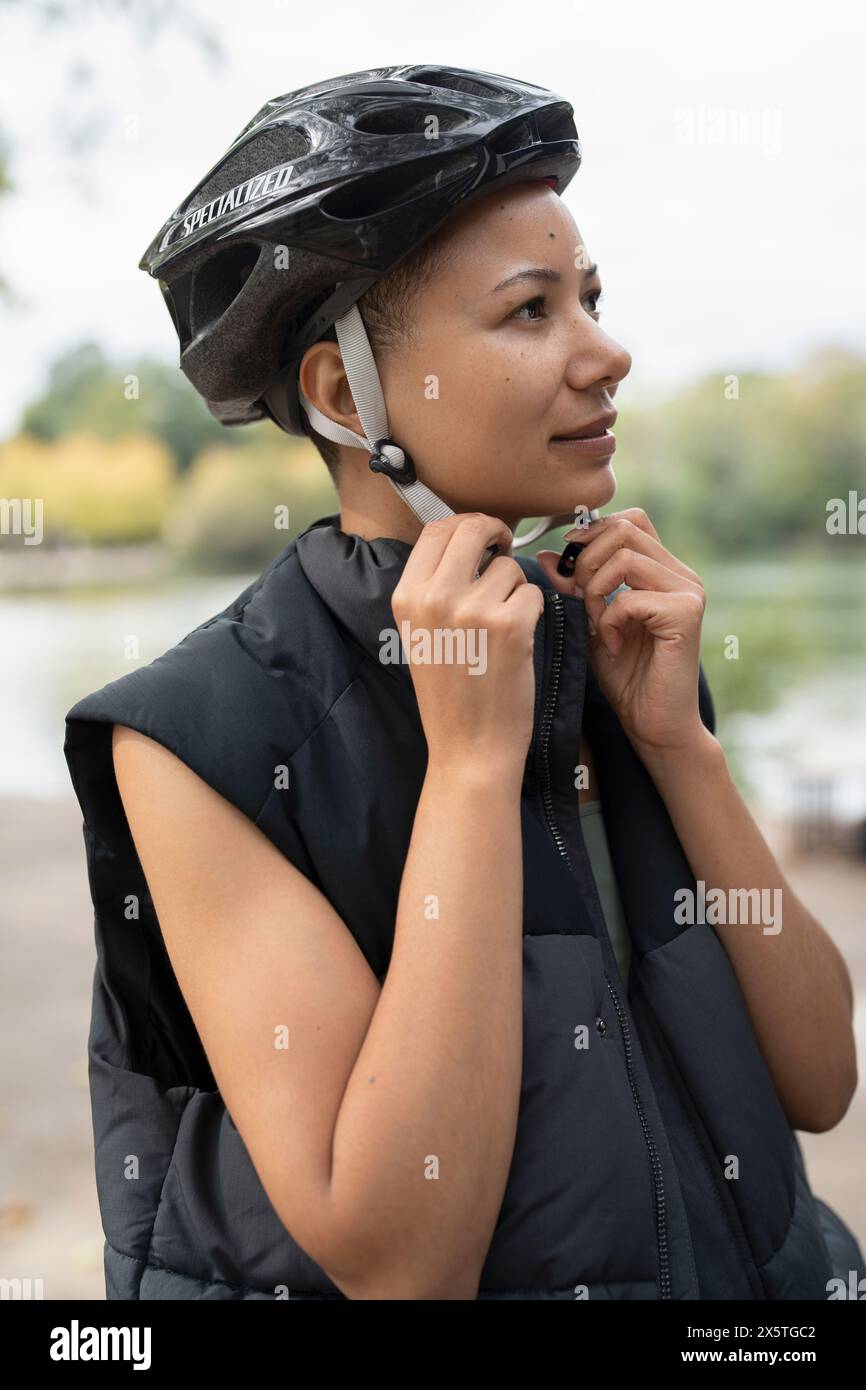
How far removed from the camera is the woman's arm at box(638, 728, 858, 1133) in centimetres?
196

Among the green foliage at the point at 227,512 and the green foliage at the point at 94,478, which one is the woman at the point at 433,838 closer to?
the green foliage at the point at 227,512

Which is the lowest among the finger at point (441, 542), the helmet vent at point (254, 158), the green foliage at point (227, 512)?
the finger at point (441, 542)

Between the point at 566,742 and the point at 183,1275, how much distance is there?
0.87 m

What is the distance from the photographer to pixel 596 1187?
1.64m

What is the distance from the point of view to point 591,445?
1898mm

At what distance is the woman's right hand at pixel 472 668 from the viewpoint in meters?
1.66

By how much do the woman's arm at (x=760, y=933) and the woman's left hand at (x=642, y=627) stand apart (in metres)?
0.05

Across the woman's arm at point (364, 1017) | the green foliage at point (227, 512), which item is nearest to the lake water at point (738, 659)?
the green foliage at point (227, 512)

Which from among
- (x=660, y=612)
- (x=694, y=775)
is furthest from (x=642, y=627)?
(x=694, y=775)

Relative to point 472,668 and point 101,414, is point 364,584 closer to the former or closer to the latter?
point 472,668

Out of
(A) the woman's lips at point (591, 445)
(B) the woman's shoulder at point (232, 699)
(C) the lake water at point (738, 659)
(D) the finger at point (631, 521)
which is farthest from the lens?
(C) the lake water at point (738, 659)

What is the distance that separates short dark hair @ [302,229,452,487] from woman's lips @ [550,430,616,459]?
0.86 ft

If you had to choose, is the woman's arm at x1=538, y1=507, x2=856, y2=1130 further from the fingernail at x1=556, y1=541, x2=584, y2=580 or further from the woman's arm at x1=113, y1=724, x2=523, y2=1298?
the woman's arm at x1=113, y1=724, x2=523, y2=1298

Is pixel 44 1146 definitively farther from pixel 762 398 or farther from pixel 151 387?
pixel 762 398
